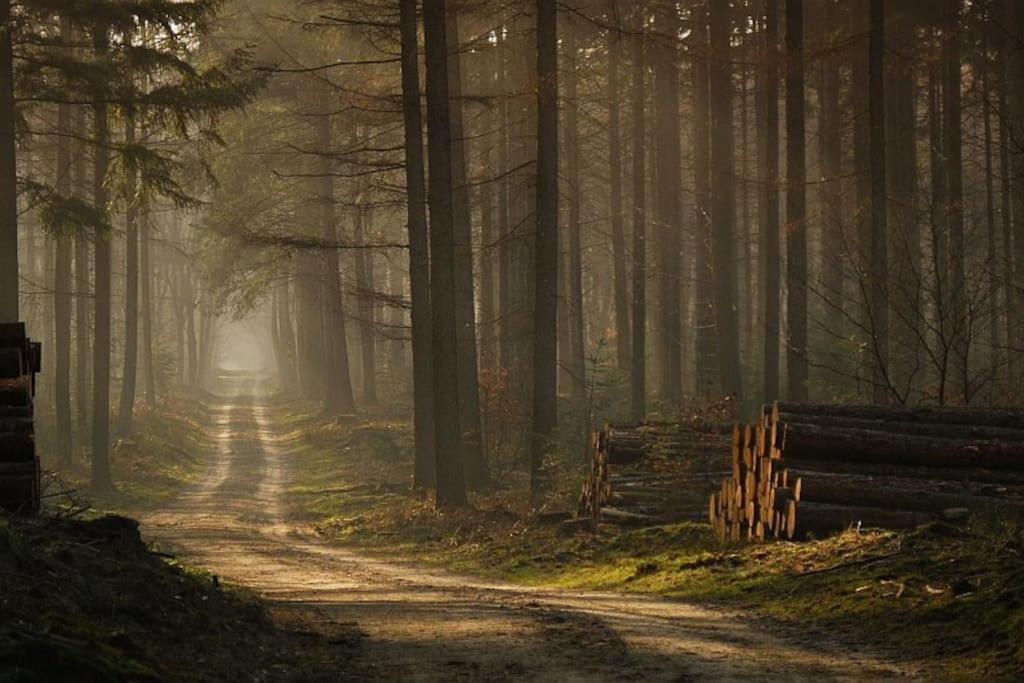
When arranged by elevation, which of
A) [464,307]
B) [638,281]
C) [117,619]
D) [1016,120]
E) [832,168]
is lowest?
[117,619]

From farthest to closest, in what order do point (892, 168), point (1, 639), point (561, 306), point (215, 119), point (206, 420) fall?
point (206, 420)
point (561, 306)
point (892, 168)
point (215, 119)
point (1, 639)

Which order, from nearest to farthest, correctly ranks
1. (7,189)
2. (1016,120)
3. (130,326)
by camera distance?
(7,189) → (1016,120) → (130,326)

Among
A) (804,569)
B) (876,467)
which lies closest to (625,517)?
(876,467)

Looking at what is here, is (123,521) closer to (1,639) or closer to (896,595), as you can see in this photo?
(1,639)

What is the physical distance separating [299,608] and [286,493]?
18090 millimetres

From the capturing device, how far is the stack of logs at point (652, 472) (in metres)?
17.8

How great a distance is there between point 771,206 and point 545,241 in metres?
8.05

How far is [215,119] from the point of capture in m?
22.7

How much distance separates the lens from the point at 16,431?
11.6 metres

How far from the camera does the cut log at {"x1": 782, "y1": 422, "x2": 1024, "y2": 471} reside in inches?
540

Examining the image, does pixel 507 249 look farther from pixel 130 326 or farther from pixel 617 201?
pixel 130 326

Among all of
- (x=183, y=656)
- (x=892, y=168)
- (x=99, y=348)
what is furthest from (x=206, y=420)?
(x=183, y=656)

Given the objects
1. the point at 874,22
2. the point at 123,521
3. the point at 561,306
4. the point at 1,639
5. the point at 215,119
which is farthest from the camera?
the point at 561,306

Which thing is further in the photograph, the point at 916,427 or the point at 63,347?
the point at 63,347
